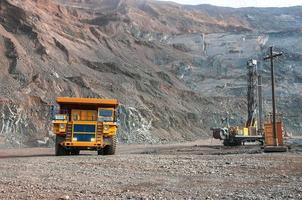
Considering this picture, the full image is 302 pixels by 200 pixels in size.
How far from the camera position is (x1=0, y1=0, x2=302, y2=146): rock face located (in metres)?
47.6

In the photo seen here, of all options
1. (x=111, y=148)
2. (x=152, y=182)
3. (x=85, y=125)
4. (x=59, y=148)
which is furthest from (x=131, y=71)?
(x=152, y=182)

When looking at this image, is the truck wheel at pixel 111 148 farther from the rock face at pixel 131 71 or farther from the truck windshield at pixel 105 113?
the rock face at pixel 131 71

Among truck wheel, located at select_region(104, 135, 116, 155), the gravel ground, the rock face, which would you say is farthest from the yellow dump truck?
the rock face

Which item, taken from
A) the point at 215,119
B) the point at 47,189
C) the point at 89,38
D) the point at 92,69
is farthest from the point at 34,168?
the point at 89,38

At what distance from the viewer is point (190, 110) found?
62.1 metres

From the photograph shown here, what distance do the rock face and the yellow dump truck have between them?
1757 centimetres

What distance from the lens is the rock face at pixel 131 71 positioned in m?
47.6

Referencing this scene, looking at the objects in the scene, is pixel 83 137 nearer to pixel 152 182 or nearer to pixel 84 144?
pixel 84 144

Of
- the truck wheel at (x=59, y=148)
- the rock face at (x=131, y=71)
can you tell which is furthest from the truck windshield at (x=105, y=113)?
the rock face at (x=131, y=71)

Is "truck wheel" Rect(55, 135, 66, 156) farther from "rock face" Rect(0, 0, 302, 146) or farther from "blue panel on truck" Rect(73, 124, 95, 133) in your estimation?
"rock face" Rect(0, 0, 302, 146)

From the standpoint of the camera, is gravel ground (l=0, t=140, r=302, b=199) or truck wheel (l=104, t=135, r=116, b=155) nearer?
gravel ground (l=0, t=140, r=302, b=199)

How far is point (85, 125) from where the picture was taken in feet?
72.7

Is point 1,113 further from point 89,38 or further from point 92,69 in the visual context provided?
point 89,38

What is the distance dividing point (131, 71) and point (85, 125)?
41658 millimetres
